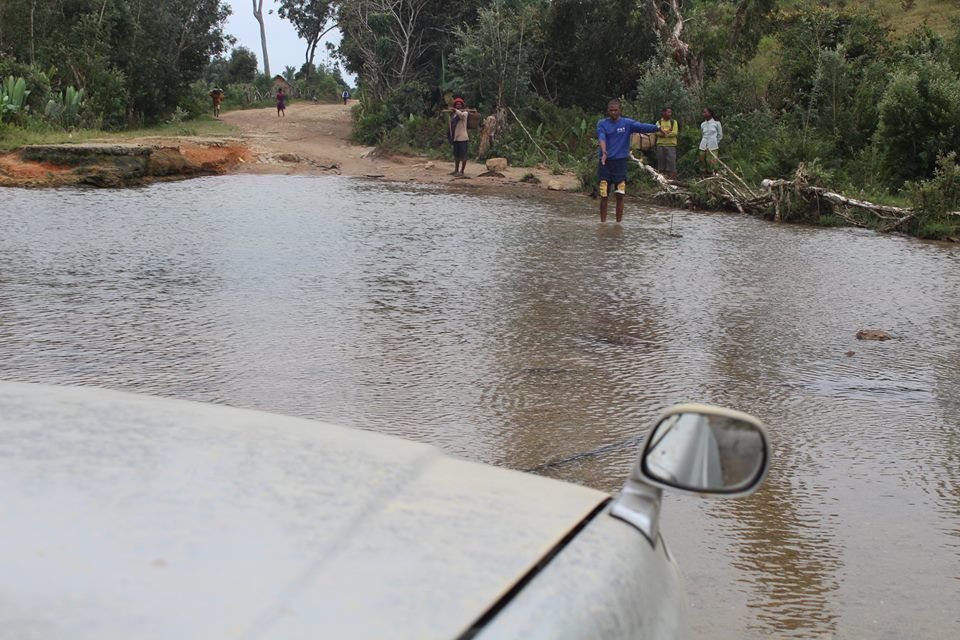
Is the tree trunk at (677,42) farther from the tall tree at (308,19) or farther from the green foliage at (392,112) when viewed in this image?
the tall tree at (308,19)

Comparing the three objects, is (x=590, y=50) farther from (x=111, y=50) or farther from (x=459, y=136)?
(x=111, y=50)

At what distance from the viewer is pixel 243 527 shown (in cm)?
132

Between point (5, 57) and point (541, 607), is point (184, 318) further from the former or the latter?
point (5, 57)

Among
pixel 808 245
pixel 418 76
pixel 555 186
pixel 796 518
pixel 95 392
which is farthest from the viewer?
pixel 418 76

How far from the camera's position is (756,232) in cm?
1274

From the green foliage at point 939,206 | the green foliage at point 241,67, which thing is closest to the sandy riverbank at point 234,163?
the green foliage at point 939,206

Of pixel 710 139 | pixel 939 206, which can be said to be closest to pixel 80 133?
pixel 710 139

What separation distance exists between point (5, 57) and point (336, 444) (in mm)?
27474

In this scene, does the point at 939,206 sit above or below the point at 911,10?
below

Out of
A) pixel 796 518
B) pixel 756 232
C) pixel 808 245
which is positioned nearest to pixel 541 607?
pixel 796 518

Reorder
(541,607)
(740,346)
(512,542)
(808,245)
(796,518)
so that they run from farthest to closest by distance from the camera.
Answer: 1. (808,245)
2. (740,346)
3. (796,518)
4. (512,542)
5. (541,607)

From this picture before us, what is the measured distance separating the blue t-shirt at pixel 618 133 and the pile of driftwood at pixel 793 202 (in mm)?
2710

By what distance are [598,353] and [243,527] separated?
193 inches

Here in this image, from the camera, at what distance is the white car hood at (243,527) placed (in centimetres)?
113
